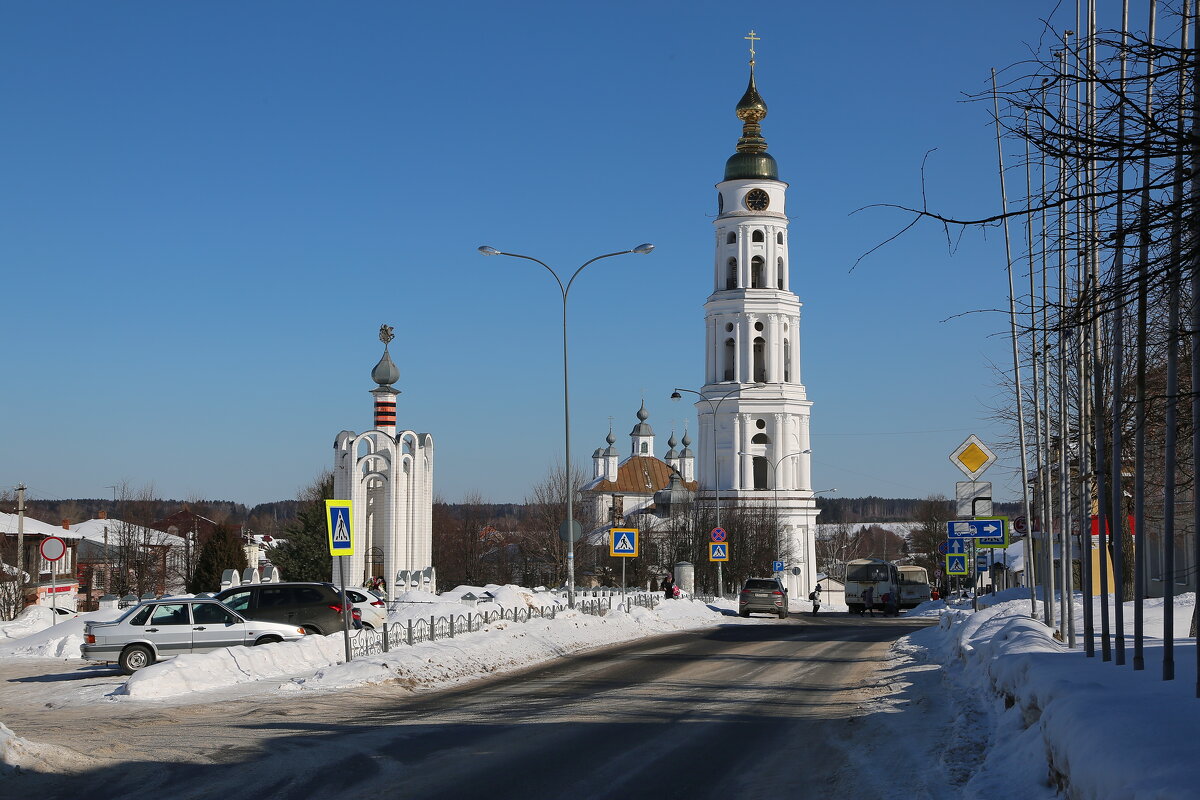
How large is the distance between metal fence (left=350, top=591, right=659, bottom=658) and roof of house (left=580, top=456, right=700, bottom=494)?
12371 centimetres

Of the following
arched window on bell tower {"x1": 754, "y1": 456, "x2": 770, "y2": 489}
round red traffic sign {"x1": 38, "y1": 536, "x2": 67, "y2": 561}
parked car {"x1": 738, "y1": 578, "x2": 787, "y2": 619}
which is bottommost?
parked car {"x1": 738, "y1": 578, "x2": 787, "y2": 619}

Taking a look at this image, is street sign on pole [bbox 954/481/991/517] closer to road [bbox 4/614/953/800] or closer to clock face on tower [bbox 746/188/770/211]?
road [bbox 4/614/953/800]

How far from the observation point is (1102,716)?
25.1 feet

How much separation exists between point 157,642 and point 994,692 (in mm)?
14665

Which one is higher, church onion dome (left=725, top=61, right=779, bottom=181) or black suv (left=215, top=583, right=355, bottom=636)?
church onion dome (left=725, top=61, right=779, bottom=181)

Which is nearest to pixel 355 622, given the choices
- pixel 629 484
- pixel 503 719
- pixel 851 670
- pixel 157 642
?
pixel 157 642

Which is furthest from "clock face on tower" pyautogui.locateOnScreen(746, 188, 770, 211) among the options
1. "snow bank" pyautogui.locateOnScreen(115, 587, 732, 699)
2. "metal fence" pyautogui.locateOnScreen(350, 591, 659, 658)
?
"snow bank" pyautogui.locateOnScreen(115, 587, 732, 699)

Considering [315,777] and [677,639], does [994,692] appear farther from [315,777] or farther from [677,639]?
[677,639]

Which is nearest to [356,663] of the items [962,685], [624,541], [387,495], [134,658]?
[134,658]

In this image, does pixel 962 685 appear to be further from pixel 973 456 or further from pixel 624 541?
pixel 624 541

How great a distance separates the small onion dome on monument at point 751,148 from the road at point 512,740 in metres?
80.0

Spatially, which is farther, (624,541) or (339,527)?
(624,541)

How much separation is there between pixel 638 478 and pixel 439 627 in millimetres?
138819

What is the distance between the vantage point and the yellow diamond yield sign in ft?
75.7
